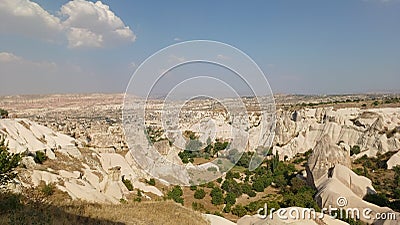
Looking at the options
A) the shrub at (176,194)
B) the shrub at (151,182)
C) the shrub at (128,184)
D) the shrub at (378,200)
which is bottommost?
the shrub at (176,194)

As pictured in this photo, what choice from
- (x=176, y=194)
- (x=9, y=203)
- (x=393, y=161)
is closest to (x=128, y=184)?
(x=176, y=194)

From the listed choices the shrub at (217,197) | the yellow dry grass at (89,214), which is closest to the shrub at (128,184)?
the shrub at (217,197)

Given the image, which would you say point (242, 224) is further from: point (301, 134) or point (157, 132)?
point (301, 134)

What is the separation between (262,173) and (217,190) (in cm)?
711

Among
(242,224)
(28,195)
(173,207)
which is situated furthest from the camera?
(242,224)

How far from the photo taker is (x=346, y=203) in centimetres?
1435

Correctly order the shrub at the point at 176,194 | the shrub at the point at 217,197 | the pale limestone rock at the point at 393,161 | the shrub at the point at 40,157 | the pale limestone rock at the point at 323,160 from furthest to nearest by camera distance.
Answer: the pale limestone rock at the point at 393,161
the pale limestone rock at the point at 323,160
the shrub at the point at 217,197
the shrub at the point at 176,194
the shrub at the point at 40,157

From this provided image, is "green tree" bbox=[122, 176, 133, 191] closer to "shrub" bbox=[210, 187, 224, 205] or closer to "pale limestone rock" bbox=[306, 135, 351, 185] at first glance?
"shrub" bbox=[210, 187, 224, 205]

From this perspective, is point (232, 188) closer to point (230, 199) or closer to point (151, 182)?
point (230, 199)

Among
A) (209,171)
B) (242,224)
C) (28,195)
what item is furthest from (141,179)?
(28,195)

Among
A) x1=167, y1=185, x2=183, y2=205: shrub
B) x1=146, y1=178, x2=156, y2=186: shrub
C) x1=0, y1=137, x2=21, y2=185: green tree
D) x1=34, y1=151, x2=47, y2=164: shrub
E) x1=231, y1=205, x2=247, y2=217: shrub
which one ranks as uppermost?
x1=0, y1=137, x2=21, y2=185: green tree

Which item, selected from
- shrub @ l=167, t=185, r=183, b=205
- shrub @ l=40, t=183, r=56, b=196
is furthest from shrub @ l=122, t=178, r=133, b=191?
shrub @ l=40, t=183, r=56, b=196

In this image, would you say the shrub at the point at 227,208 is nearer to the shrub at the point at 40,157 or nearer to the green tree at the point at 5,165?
the shrub at the point at 40,157

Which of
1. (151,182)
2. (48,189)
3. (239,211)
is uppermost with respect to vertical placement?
(48,189)
